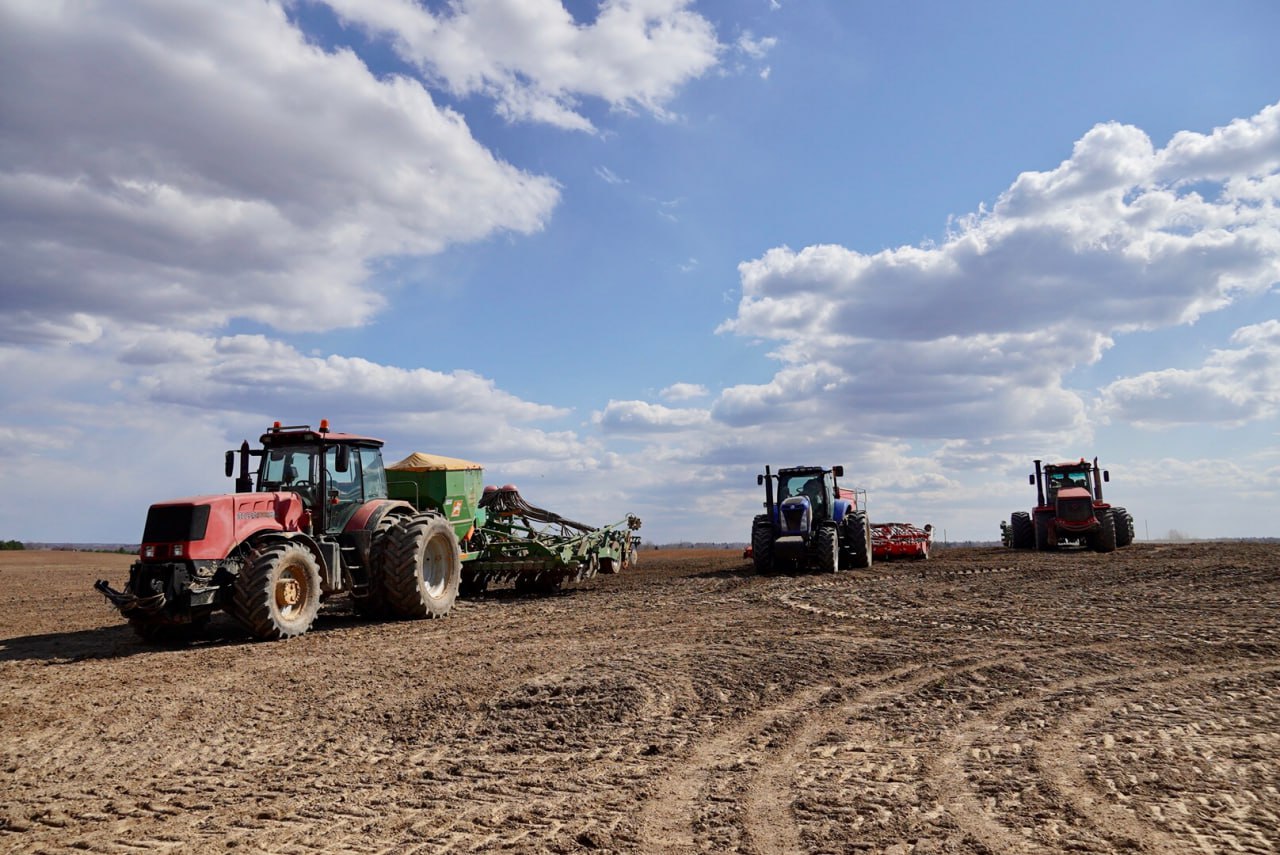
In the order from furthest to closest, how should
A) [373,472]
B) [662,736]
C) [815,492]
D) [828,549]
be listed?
[815,492]
[828,549]
[373,472]
[662,736]

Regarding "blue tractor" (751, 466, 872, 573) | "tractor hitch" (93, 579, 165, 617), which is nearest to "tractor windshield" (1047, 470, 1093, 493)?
"blue tractor" (751, 466, 872, 573)

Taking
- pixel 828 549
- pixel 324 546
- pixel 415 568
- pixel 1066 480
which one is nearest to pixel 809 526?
pixel 828 549

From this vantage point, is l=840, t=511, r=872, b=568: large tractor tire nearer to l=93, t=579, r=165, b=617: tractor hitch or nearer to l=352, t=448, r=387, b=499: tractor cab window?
l=352, t=448, r=387, b=499: tractor cab window

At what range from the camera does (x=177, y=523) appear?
9711 millimetres

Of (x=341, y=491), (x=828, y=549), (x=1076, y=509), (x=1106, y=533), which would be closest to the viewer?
(x=341, y=491)

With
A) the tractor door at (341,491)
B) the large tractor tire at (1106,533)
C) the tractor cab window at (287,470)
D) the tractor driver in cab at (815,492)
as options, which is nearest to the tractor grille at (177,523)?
the tractor cab window at (287,470)

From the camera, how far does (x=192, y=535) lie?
379 inches

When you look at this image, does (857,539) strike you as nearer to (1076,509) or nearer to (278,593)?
(1076,509)

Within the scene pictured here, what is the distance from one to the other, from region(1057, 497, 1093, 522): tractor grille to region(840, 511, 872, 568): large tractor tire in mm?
8124

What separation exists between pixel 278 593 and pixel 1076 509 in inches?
892

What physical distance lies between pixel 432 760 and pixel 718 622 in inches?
246

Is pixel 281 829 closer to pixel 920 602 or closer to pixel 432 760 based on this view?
pixel 432 760

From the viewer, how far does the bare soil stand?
4.21 metres

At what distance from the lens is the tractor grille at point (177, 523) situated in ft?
31.7
